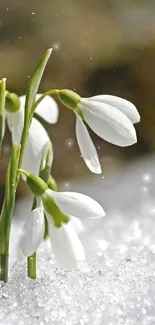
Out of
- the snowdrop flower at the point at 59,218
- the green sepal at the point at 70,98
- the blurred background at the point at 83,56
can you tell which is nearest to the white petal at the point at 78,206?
the snowdrop flower at the point at 59,218

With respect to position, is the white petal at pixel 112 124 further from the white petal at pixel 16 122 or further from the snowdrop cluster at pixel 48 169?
the white petal at pixel 16 122

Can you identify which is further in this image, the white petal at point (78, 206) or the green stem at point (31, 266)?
the green stem at point (31, 266)

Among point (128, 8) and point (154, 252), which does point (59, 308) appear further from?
point (128, 8)

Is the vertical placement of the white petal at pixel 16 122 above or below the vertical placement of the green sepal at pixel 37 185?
above

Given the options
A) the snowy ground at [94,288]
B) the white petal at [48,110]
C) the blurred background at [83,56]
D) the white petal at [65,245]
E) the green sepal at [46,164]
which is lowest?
the blurred background at [83,56]

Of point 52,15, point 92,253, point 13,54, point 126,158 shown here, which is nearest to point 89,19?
point 52,15

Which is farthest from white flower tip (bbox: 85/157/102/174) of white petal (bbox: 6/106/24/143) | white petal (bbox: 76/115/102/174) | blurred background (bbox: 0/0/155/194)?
blurred background (bbox: 0/0/155/194)
